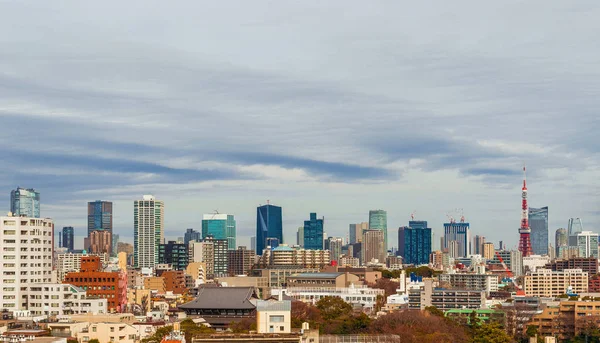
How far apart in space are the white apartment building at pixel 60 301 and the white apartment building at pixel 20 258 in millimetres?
1940

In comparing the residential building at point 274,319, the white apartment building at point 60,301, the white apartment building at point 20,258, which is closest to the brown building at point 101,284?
the white apartment building at point 20,258

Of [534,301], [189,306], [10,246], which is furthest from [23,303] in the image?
[534,301]

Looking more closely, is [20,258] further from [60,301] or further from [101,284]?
[101,284]

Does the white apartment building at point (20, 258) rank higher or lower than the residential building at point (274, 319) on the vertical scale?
higher

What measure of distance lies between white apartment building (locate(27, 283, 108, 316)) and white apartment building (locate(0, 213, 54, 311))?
1.94 metres

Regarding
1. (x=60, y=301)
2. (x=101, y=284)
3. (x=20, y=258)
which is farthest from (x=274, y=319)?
(x=101, y=284)

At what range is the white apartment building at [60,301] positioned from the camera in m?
117

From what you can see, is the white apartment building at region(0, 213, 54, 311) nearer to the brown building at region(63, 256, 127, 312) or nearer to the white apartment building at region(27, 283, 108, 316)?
the white apartment building at region(27, 283, 108, 316)

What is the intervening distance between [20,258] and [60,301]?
29.3 feet

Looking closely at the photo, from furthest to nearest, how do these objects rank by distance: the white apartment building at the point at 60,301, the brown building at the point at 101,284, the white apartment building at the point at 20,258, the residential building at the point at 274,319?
the brown building at the point at 101,284
the white apartment building at the point at 20,258
the white apartment building at the point at 60,301
the residential building at the point at 274,319

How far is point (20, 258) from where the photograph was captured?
124 meters

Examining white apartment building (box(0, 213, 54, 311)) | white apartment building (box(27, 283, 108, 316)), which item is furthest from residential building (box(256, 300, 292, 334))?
white apartment building (box(0, 213, 54, 311))

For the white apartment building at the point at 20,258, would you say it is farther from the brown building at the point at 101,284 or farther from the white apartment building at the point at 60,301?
the brown building at the point at 101,284

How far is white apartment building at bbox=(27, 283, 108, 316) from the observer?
11719 centimetres
